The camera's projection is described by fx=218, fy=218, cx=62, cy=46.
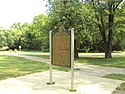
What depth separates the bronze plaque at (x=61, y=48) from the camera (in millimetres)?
7715

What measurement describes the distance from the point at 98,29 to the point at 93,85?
54.7 ft

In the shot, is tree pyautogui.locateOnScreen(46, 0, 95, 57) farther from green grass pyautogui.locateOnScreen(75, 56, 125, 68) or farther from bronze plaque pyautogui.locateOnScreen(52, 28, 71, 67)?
bronze plaque pyautogui.locateOnScreen(52, 28, 71, 67)

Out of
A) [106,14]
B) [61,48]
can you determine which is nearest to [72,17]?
[106,14]

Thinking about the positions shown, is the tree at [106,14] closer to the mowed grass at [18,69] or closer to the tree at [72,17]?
the tree at [72,17]

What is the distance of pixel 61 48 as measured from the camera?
8016mm

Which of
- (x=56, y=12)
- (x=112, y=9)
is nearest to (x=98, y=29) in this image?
(x=112, y=9)

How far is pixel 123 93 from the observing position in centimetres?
721

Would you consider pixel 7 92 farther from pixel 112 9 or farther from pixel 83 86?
pixel 112 9

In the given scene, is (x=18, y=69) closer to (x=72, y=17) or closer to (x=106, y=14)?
(x=72, y=17)

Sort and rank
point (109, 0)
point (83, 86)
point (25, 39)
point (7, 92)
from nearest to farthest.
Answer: point (7, 92), point (83, 86), point (109, 0), point (25, 39)

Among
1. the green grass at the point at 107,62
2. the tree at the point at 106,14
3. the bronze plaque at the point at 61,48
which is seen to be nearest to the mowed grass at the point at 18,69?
the bronze plaque at the point at 61,48

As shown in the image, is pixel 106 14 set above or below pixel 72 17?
→ above

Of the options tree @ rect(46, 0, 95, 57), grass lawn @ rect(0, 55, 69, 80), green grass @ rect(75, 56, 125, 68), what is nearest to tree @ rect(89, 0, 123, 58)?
tree @ rect(46, 0, 95, 57)

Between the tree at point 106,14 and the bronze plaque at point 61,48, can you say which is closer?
the bronze plaque at point 61,48
